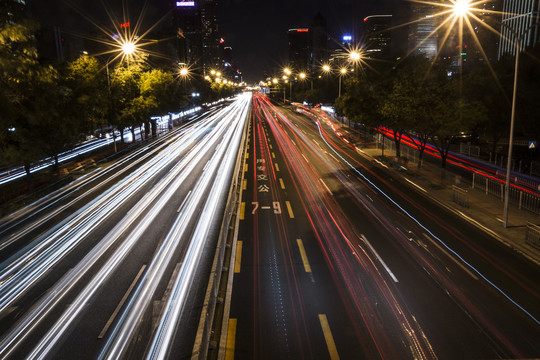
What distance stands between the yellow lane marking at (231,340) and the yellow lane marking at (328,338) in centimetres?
240

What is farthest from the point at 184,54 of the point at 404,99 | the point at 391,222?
the point at 391,222

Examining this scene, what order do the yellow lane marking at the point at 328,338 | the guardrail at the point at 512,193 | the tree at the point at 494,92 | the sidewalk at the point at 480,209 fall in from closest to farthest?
the yellow lane marking at the point at 328,338
the sidewalk at the point at 480,209
the guardrail at the point at 512,193
the tree at the point at 494,92

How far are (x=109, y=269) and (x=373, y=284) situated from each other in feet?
30.9

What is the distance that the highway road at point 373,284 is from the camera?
31.1 ft

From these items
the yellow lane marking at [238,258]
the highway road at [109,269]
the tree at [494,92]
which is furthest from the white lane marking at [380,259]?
the tree at [494,92]

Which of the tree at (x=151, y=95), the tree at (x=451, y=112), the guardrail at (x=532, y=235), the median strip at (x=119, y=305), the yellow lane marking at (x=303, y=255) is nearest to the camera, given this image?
the median strip at (x=119, y=305)

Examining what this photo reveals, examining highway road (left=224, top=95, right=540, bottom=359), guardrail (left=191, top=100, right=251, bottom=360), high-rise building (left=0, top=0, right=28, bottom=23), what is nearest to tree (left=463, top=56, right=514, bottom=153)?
highway road (left=224, top=95, right=540, bottom=359)

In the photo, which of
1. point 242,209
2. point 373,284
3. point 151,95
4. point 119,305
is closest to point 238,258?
point 119,305

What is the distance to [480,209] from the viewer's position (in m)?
20.3

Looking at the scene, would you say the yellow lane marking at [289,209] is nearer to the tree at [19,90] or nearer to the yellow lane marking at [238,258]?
the yellow lane marking at [238,258]

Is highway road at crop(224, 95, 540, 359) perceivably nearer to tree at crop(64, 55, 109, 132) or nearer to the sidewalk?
the sidewalk

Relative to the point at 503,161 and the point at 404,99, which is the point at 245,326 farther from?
the point at 503,161

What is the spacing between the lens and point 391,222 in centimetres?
1842

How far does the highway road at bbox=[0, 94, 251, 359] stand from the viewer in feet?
31.5
